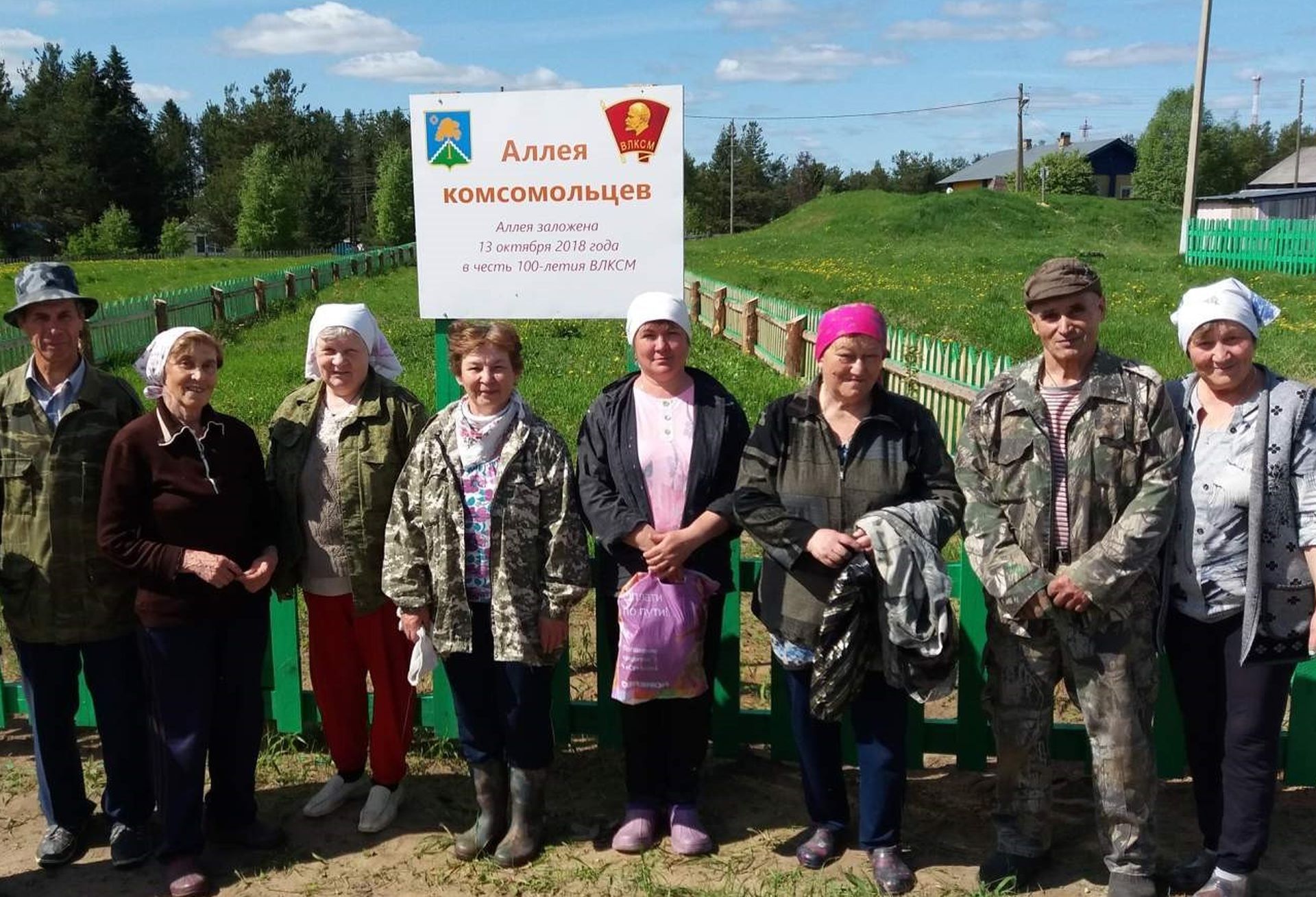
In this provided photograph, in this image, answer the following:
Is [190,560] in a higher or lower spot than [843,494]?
lower

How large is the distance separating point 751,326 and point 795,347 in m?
2.45

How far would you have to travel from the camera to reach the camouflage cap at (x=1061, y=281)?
2.78m

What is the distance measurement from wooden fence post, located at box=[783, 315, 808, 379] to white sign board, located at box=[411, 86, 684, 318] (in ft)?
22.2

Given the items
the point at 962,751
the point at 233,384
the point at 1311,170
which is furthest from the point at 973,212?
the point at 962,751

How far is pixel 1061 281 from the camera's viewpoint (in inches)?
110

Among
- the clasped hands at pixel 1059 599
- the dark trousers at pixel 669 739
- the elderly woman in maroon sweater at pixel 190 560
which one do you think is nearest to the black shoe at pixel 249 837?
the elderly woman in maroon sweater at pixel 190 560

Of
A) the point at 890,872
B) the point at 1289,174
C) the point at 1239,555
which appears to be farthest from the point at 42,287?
the point at 1289,174

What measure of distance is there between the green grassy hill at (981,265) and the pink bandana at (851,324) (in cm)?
839

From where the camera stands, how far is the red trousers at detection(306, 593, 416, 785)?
11.4ft

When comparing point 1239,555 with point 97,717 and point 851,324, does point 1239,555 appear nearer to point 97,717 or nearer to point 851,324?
point 851,324

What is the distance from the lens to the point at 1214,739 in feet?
9.81

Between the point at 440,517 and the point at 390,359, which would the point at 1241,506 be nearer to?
the point at 440,517

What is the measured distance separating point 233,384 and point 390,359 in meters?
9.36

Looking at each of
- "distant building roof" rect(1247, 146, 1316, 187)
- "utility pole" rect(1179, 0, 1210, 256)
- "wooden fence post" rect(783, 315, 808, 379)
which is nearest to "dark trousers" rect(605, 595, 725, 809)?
"wooden fence post" rect(783, 315, 808, 379)
